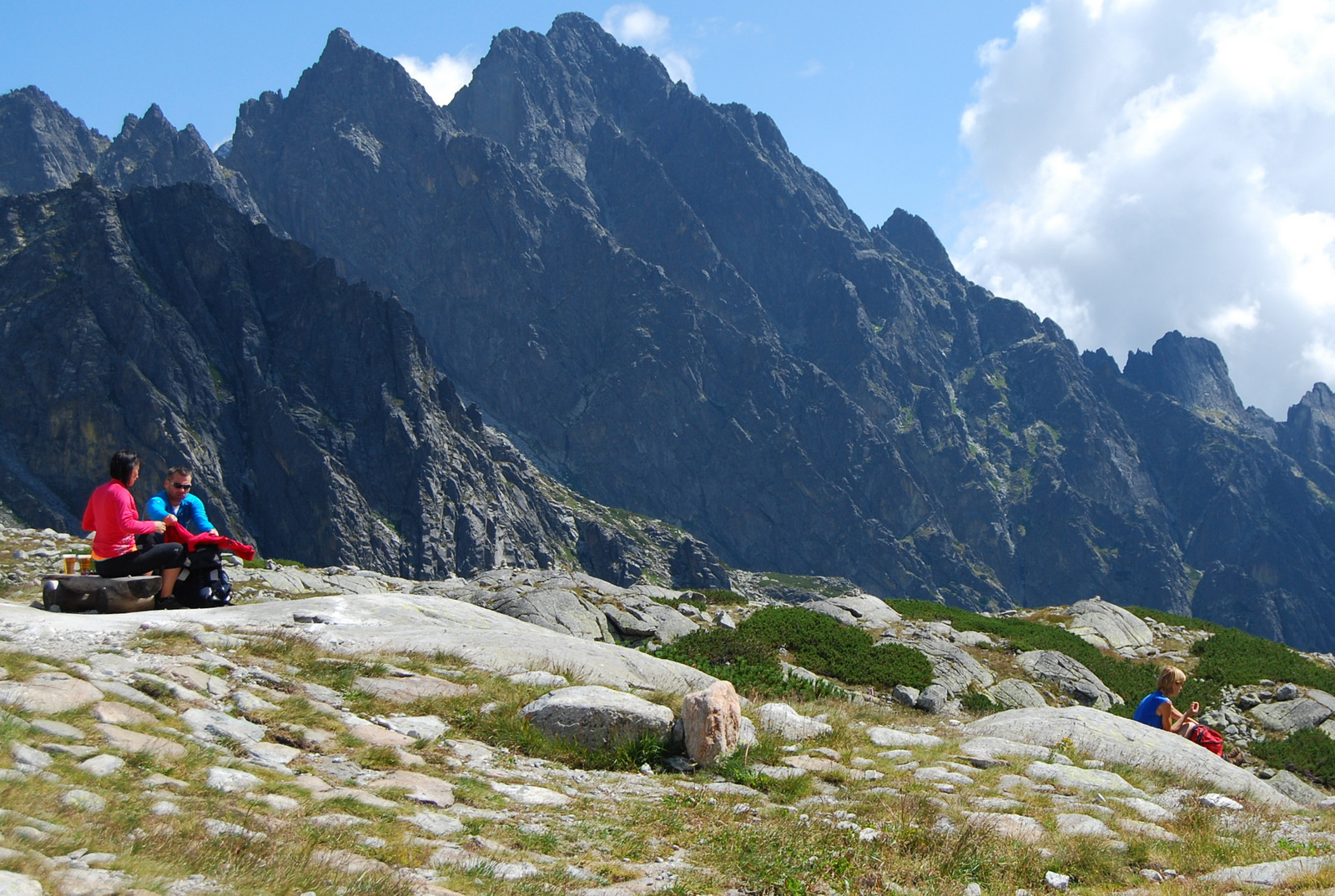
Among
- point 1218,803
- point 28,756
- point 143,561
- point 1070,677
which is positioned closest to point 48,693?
point 28,756

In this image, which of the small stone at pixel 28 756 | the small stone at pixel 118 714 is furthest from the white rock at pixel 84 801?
the small stone at pixel 118 714

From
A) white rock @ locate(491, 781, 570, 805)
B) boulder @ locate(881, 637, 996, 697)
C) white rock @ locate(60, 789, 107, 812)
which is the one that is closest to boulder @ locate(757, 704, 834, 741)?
white rock @ locate(491, 781, 570, 805)

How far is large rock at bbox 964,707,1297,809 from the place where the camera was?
458 inches

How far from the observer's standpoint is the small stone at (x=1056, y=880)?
739 cm

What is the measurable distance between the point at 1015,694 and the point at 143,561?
2091 cm

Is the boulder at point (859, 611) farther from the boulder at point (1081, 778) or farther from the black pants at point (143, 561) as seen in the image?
the black pants at point (143, 561)

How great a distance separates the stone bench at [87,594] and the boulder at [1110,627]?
106 ft

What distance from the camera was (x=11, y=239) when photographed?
6457 inches

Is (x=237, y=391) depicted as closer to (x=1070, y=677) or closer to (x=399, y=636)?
(x=1070, y=677)

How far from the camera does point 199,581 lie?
15172 millimetres

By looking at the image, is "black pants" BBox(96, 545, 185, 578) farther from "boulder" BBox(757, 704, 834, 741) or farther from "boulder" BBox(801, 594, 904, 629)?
"boulder" BBox(801, 594, 904, 629)

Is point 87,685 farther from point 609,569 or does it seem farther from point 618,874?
point 609,569

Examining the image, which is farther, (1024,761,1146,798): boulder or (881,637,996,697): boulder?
(881,637,996,697): boulder

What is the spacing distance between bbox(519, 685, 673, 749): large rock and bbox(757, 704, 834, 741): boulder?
184 centimetres
